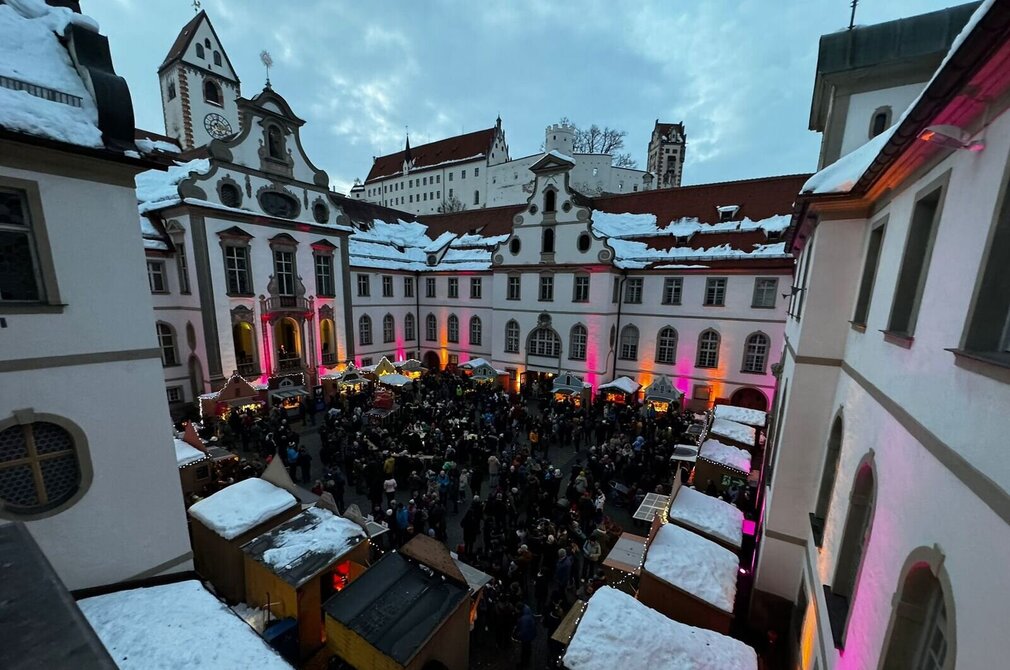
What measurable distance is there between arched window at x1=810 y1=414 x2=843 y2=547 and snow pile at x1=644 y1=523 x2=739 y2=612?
1897 mm

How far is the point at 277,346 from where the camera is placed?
74.2 feet

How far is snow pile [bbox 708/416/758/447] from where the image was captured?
1463cm

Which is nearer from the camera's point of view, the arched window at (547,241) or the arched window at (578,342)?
the arched window at (578,342)

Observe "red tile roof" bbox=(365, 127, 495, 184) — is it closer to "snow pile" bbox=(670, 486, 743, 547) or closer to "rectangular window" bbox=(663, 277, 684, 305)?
"rectangular window" bbox=(663, 277, 684, 305)

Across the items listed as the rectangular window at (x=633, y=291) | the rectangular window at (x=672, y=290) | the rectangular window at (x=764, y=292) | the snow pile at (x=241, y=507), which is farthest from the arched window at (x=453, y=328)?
the snow pile at (x=241, y=507)

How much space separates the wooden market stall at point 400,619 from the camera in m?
6.03

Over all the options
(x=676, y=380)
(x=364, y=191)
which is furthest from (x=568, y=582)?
(x=364, y=191)

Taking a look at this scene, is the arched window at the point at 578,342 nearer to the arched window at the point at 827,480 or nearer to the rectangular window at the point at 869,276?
the arched window at the point at 827,480

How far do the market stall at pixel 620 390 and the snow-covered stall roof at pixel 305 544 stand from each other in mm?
15060

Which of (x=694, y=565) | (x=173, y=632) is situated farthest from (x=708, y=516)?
(x=173, y=632)

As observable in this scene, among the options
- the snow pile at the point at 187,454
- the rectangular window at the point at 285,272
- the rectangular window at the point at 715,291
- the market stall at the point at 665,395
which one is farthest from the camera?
the rectangular window at the point at 285,272

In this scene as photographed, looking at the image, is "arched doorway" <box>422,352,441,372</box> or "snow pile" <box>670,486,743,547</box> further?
"arched doorway" <box>422,352,441,372</box>

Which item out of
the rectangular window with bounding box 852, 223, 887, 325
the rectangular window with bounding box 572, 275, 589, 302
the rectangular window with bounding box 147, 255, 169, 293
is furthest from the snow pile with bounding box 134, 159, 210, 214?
the rectangular window with bounding box 852, 223, 887, 325

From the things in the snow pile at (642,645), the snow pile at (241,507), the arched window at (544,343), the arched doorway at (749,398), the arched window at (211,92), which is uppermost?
the arched window at (211,92)
